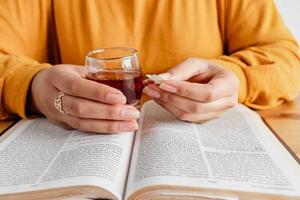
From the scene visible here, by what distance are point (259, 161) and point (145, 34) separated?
0.53 m

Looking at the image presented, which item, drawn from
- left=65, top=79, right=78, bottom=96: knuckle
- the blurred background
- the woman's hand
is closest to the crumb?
the woman's hand

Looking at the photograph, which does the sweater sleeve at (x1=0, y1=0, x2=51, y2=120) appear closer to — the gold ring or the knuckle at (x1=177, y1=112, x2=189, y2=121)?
the gold ring

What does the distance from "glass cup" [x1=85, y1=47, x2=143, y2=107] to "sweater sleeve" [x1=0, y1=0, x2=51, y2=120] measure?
190 millimetres

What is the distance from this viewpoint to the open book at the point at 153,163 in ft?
1.65

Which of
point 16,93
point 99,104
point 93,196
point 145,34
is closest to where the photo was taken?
point 93,196

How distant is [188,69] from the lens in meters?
0.73

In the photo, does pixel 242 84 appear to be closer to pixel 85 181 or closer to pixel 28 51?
pixel 85 181

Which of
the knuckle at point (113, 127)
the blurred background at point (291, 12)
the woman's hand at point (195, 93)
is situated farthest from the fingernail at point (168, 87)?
the blurred background at point (291, 12)

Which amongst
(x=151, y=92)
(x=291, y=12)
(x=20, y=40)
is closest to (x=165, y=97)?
(x=151, y=92)

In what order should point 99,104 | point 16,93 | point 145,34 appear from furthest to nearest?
point 145,34 → point 16,93 → point 99,104

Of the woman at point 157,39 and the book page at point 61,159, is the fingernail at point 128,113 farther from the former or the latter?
the woman at point 157,39

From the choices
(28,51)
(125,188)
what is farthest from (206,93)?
(28,51)

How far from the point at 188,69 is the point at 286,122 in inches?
9.1

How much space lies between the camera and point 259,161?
1.92ft
